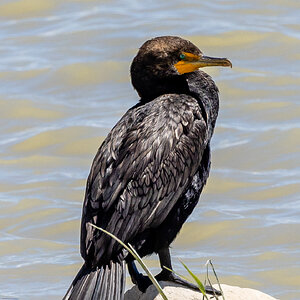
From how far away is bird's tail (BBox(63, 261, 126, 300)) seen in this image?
229 inches

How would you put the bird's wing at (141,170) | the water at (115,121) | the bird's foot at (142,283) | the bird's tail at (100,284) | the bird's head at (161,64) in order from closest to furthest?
1. the bird's tail at (100,284)
2. the bird's wing at (141,170)
3. the bird's foot at (142,283)
4. the bird's head at (161,64)
5. the water at (115,121)

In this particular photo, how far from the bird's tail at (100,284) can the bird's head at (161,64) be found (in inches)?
48.8

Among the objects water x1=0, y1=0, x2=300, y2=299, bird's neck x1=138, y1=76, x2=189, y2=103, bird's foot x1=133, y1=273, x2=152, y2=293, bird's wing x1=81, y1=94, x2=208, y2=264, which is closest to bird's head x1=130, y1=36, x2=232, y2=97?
bird's neck x1=138, y1=76, x2=189, y2=103

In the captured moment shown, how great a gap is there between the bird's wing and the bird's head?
15 cm

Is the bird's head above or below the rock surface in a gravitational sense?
above

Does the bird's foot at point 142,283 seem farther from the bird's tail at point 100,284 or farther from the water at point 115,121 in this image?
the water at point 115,121

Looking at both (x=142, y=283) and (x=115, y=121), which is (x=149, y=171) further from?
(x=115, y=121)

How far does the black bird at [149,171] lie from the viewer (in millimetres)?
5898

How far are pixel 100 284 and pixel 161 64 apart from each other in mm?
1475

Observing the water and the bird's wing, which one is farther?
the water

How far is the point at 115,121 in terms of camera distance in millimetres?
10305

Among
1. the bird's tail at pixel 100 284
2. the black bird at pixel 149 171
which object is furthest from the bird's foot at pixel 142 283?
the bird's tail at pixel 100 284

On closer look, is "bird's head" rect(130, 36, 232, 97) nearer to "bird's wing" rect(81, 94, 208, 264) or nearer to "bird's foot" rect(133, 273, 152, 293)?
"bird's wing" rect(81, 94, 208, 264)

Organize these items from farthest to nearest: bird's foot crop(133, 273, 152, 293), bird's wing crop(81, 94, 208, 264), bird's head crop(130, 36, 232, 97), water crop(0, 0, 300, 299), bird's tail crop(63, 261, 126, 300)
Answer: water crop(0, 0, 300, 299), bird's head crop(130, 36, 232, 97), bird's foot crop(133, 273, 152, 293), bird's wing crop(81, 94, 208, 264), bird's tail crop(63, 261, 126, 300)
